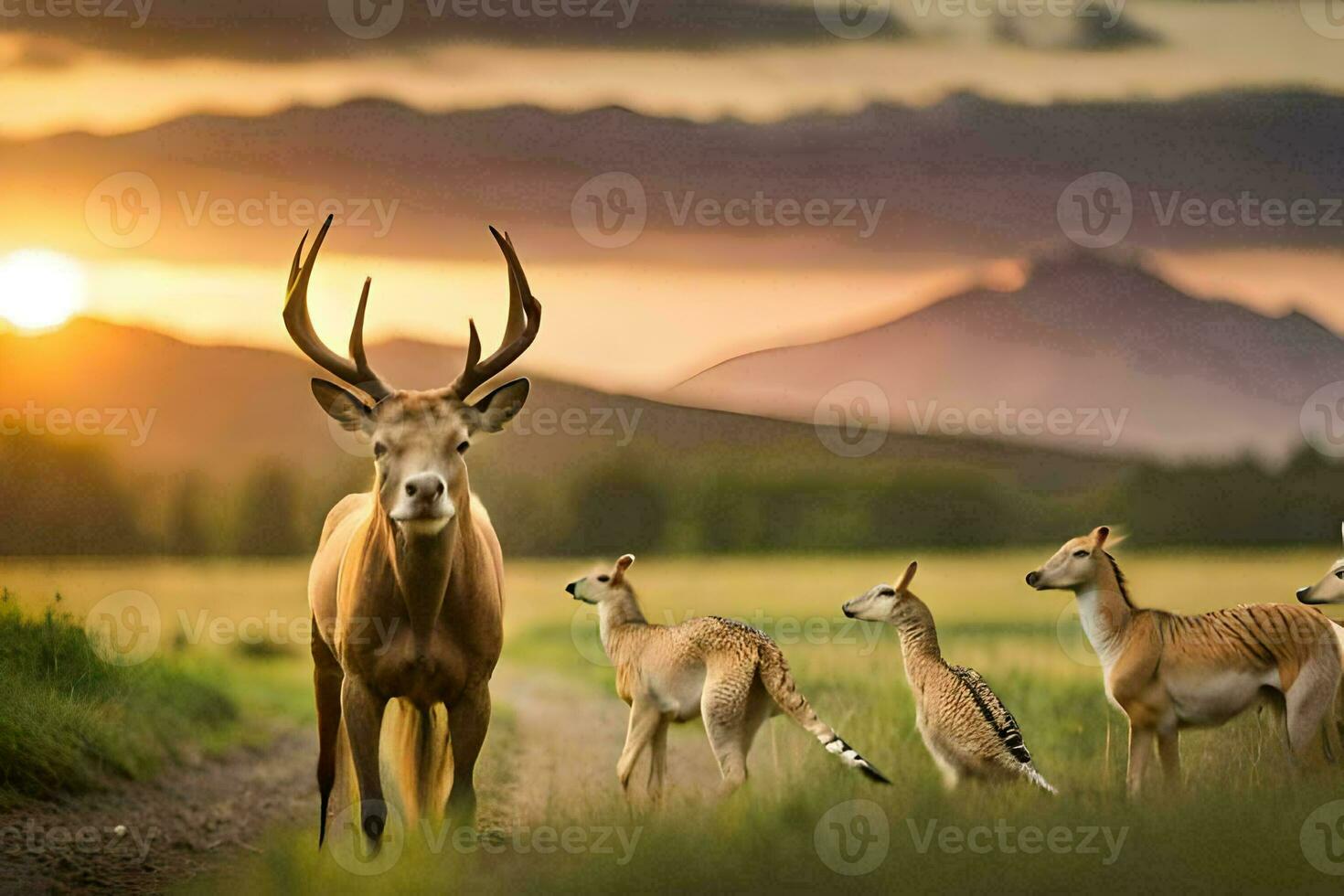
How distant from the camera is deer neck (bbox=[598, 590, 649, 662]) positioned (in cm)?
998

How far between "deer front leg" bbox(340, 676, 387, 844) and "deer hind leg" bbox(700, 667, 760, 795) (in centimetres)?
178

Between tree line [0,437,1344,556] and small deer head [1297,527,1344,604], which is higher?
tree line [0,437,1344,556]

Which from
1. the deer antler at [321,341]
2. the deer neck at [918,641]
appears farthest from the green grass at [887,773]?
the deer antler at [321,341]

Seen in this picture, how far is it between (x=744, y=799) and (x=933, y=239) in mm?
4433

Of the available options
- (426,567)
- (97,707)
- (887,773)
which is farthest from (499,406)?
(97,707)

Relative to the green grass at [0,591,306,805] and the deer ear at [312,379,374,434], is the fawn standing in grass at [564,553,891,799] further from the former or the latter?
the green grass at [0,591,306,805]

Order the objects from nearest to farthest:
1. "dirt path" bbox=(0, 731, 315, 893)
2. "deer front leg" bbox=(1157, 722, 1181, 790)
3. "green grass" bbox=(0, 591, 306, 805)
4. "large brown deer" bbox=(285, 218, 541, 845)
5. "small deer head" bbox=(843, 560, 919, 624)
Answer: "large brown deer" bbox=(285, 218, 541, 845) < "deer front leg" bbox=(1157, 722, 1181, 790) < "small deer head" bbox=(843, 560, 919, 624) < "dirt path" bbox=(0, 731, 315, 893) < "green grass" bbox=(0, 591, 306, 805)

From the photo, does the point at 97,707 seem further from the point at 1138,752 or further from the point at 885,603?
the point at 1138,752

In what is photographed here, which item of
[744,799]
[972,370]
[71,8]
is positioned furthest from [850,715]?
[71,8]

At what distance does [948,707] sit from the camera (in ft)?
30.5

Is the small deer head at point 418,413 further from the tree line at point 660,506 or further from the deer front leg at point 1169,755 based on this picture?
the deer front leg at point 1169,755

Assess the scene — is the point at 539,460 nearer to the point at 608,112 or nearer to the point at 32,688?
the point at 608,112

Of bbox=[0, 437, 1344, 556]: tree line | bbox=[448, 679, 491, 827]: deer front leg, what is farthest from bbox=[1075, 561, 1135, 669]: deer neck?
bbox=[448, 679, 491, 827]: deer front leg

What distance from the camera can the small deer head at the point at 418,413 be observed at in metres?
8.35
